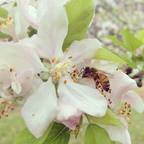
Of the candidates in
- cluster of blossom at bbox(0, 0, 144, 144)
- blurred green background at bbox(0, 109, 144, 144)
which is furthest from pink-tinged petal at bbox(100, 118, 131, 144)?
blurred green background at bbox(0, 109, 144, 144)

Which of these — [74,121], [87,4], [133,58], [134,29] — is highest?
[87,4]

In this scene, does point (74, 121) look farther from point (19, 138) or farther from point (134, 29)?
point (134, 29)

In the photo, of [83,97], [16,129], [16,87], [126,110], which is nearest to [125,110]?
[126,110]

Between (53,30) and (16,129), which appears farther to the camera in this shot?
(16,129)

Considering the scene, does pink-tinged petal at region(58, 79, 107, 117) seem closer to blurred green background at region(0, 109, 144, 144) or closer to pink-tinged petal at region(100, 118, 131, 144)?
pink-tinged petal at region(100, 118, 131, 144)

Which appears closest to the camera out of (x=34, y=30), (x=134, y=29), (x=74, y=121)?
(x=74, y=121)

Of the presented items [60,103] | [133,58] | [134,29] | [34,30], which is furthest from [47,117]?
[134,29]

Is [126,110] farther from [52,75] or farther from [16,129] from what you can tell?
[16,129]
